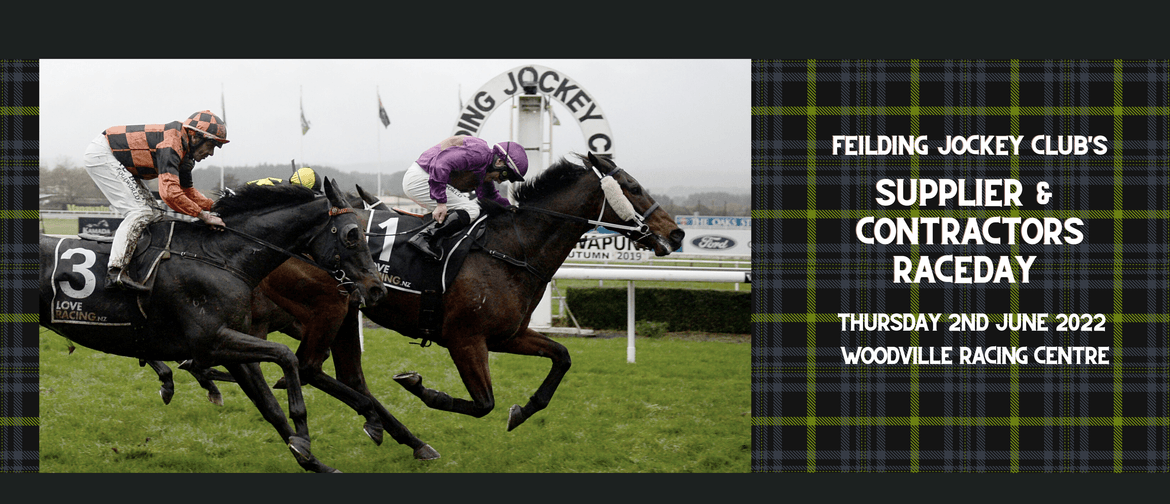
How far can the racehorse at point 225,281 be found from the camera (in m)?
4.35

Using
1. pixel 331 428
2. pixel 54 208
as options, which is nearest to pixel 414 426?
pixel 331 428

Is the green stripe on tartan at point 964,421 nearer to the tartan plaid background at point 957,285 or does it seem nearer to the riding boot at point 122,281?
the tartan plaid background at point 957,285

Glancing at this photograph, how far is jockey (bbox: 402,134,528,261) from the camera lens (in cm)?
516

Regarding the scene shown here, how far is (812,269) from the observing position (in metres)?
4.29

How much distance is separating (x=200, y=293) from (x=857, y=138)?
11.1 ft

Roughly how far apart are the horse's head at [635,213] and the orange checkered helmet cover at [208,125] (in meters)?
2.03

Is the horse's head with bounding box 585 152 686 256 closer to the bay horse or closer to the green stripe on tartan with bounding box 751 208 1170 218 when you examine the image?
the bay horse

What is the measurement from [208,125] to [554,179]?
1933 millimetres

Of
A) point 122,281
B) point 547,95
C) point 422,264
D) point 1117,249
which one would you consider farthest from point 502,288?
point 547,95

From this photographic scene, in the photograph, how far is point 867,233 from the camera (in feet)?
14.1

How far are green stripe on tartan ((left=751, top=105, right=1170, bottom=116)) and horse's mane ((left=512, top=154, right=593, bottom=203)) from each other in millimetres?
1264

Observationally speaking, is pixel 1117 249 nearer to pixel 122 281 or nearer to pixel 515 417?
pixel 515 417

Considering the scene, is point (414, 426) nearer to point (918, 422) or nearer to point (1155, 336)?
point (918, 422)

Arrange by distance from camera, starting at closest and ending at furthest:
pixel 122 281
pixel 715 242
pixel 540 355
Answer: pixel 122 281 < pixel 540 355 < pixel 715 242
